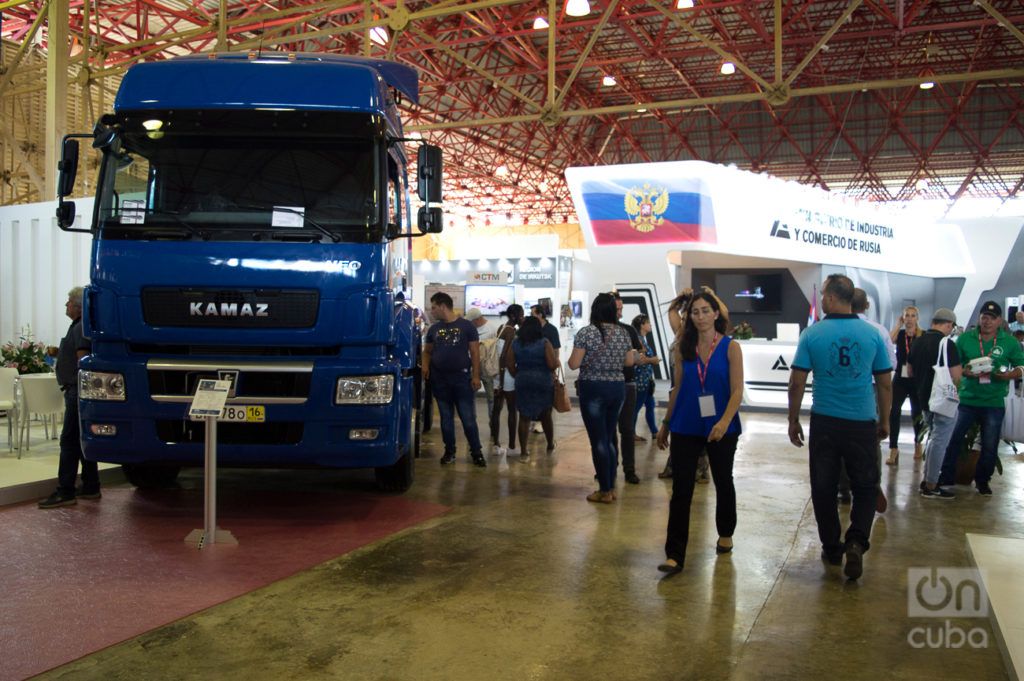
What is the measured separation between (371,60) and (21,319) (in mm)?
6467

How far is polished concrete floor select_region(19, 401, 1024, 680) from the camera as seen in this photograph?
3441 millimetres

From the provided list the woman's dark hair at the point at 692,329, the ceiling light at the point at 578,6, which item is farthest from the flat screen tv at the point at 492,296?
the woman's dark hair at the point at 692,329

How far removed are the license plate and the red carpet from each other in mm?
773

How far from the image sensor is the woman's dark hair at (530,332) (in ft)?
25.6

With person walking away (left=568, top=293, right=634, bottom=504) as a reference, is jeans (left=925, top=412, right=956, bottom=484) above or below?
below

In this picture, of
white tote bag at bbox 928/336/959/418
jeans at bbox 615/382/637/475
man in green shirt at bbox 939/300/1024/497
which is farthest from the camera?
jeans at bbox 615/382/637/475

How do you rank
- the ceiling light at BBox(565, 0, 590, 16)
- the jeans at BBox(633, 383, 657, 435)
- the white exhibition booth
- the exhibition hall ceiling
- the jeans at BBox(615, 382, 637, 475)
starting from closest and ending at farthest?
the jeans at BBox(615, 382, 637, 475)
the jeans at BBox(633, 383, 657, 435)
the white exhibition booth
the ceiling light at BBox(565, 0, 590, 16)
the exhibition hall ceiling

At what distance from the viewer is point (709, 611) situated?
163 inches

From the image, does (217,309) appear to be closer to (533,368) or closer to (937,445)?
(533,368)

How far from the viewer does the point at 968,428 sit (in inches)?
279

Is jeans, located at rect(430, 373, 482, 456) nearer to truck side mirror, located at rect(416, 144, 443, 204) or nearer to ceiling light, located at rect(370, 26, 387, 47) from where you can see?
truck side mirror, located at rect(416, 144, 443, 204)

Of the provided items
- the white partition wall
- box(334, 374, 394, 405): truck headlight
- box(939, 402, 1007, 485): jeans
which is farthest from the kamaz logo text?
the white partition wall

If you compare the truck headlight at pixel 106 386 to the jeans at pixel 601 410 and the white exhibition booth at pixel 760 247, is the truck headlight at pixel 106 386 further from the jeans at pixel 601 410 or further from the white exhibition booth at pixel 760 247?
the white exhibition booth at pixel 760 247

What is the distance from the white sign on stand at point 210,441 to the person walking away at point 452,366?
3.15 metres
